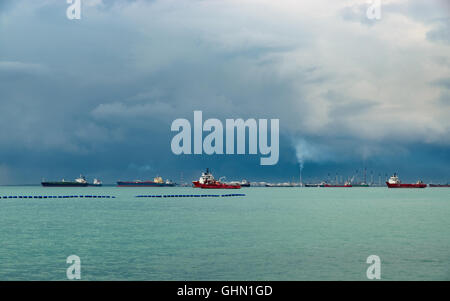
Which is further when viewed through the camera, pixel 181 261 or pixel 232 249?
pixel 232 249

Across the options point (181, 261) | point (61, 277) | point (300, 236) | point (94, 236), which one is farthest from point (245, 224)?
point (61, 277)

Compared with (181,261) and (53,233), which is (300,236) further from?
(53,233)
